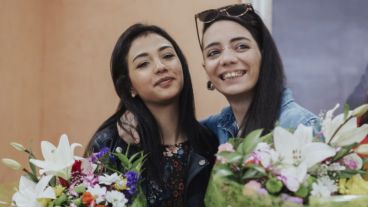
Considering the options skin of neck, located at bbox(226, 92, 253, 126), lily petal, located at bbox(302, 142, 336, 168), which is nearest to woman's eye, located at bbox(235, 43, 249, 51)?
skin of neck, located at bbox(226, 92, 253, 126)

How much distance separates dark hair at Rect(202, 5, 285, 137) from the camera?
1.21m

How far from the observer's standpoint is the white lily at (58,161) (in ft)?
2.95

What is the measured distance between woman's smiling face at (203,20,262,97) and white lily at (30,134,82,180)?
1.61 ft

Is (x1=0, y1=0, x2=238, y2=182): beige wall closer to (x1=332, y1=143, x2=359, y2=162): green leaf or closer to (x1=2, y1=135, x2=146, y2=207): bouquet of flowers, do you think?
(x1=2, y1=135, x2=146, y2=207): bouquet of flowers

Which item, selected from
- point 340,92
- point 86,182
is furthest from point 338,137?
point 340,92

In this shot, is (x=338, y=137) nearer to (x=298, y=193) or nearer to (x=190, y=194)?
(x=298, y=193)

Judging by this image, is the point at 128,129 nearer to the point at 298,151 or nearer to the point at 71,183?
the point at 71,183

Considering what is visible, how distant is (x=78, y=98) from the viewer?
2.55 m

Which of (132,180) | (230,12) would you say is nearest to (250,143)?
(132,180)

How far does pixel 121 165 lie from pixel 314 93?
114cm

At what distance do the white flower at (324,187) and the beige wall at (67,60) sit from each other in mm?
1507

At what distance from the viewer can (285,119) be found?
1.17 metres

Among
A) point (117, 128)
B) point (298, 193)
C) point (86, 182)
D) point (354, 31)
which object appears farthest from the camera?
point (354, 31)

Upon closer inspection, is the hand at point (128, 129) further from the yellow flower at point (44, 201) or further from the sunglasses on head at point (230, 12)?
the yellow flower at point (44, 201)
